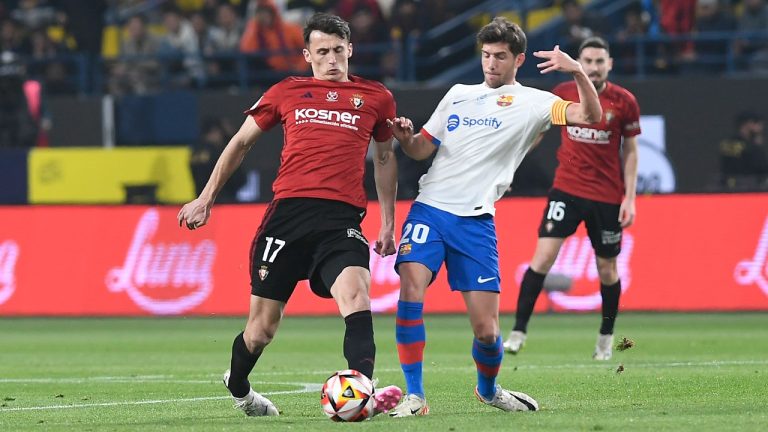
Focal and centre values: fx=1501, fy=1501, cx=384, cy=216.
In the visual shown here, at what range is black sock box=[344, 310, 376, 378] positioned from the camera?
7410 millimetres

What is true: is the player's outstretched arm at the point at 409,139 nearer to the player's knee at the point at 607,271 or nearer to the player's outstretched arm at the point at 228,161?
the player's outstretched arm at the point at 228,161

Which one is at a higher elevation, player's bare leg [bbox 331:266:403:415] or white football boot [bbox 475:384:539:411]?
player's bare leg [bbox 331:266:403:415]

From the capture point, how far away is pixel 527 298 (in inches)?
478

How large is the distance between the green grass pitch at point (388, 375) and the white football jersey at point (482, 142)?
3.82 ft

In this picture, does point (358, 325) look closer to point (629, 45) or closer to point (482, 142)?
point (482, 142)

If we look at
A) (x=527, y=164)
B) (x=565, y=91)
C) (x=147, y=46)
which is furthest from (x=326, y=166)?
(x=147, y=46)

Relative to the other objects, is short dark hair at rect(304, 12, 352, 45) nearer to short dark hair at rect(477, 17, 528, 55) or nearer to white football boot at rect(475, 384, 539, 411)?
short dark hair at rect(477, 17, 528, 55)

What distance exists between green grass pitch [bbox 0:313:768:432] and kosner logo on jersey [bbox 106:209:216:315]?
0.86ft

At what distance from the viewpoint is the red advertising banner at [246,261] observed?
17.2 m

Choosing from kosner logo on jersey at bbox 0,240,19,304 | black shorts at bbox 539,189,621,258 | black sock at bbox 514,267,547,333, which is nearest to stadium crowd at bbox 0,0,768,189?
kosner logo on jersey at bbox 0,240,19,304

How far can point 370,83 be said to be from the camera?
798 cm

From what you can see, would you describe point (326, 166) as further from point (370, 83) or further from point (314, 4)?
point (314, 4)

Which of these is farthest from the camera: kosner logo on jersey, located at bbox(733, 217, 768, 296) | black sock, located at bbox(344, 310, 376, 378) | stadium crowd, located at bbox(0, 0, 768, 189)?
stadium crowd, located at bbox(0, 0, 768, 189)

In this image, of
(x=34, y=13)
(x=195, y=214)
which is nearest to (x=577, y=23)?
(x=34, y=13)
